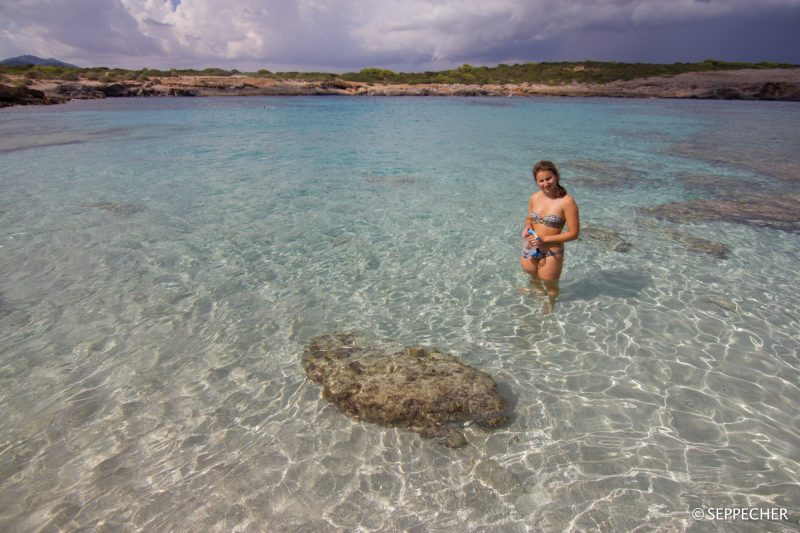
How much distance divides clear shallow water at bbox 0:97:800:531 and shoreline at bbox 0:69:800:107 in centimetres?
5576

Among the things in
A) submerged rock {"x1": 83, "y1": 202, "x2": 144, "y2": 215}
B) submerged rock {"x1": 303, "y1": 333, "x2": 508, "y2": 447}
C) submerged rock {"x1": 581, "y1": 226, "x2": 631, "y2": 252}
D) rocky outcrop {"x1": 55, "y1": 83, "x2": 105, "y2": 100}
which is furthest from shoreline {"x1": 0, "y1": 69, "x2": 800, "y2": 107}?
submerged rock {"x1": 303, "y1": 333, "x2": 508, "y2": 447}

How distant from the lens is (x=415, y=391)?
4.50m

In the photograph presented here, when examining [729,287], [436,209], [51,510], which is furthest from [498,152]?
[51,510]

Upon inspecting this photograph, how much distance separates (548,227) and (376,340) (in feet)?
9.45

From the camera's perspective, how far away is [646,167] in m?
17.5

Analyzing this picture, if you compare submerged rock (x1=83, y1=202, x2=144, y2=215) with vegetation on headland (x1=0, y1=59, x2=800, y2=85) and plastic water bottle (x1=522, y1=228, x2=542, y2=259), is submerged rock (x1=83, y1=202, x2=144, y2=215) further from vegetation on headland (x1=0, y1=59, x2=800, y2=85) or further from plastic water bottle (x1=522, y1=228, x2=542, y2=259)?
vegetation on headland (x1=0, y1=59, x2=800, y2=85)

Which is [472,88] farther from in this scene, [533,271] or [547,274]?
[547,274]

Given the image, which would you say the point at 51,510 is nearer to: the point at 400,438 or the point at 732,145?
the point at 400,438

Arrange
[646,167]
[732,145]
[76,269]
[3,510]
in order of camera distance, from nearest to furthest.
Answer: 1. [3,510]
2. [76,269]
3. [646,167]
4. [732,145]

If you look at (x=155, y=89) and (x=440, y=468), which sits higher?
(x=155, y=89)

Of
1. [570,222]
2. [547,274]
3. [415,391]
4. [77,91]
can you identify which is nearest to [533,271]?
[547,274]

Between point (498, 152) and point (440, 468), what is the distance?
19.1 m

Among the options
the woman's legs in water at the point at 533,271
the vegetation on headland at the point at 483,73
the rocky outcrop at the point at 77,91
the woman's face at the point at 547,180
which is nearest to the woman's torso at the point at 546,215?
the woman's face at the point at 547,180

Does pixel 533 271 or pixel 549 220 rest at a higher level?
pixel 549 220
